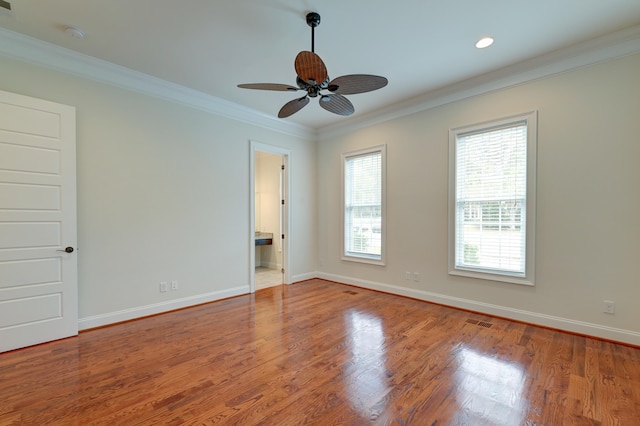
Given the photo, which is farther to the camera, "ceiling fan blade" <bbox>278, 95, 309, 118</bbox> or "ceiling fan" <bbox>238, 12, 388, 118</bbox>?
"ceiling fan blade" <bbox>278, 95, 309, 118</bbox>

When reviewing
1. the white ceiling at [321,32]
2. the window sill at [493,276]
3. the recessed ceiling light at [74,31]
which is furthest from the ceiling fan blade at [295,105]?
the window sill at [493,276]

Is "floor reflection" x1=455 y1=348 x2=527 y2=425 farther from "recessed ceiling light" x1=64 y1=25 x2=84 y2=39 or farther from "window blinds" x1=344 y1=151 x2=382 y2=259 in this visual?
"recessed ceiling light" x1=64 y1=25 x2=84 y2=39

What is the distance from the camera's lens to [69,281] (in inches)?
118

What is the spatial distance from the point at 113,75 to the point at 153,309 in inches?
114

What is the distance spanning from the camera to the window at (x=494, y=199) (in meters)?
3.38

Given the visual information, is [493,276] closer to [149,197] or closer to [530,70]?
[530,70]

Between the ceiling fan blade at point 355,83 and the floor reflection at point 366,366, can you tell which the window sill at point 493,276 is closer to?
the floor reflection at point 366,366

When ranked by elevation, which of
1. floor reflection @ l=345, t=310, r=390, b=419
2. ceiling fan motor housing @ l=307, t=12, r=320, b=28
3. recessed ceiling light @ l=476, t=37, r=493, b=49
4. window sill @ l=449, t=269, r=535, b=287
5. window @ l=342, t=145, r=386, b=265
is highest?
recessed ceiling light @ l=476, t=37, r=493, b=49

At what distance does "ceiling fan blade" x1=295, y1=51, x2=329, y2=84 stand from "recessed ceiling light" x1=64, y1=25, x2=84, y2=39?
2.20 m

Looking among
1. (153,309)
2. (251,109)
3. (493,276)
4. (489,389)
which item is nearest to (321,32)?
(251,109)

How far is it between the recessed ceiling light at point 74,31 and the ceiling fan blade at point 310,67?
7.20 ft

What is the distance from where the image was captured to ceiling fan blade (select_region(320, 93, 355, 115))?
2.79 meters

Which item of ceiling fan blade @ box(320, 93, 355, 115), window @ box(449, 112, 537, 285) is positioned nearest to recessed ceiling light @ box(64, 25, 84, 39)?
ceiling fan blade @ box(320, 93, 355, 115)

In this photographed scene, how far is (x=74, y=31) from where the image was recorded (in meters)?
2.69
